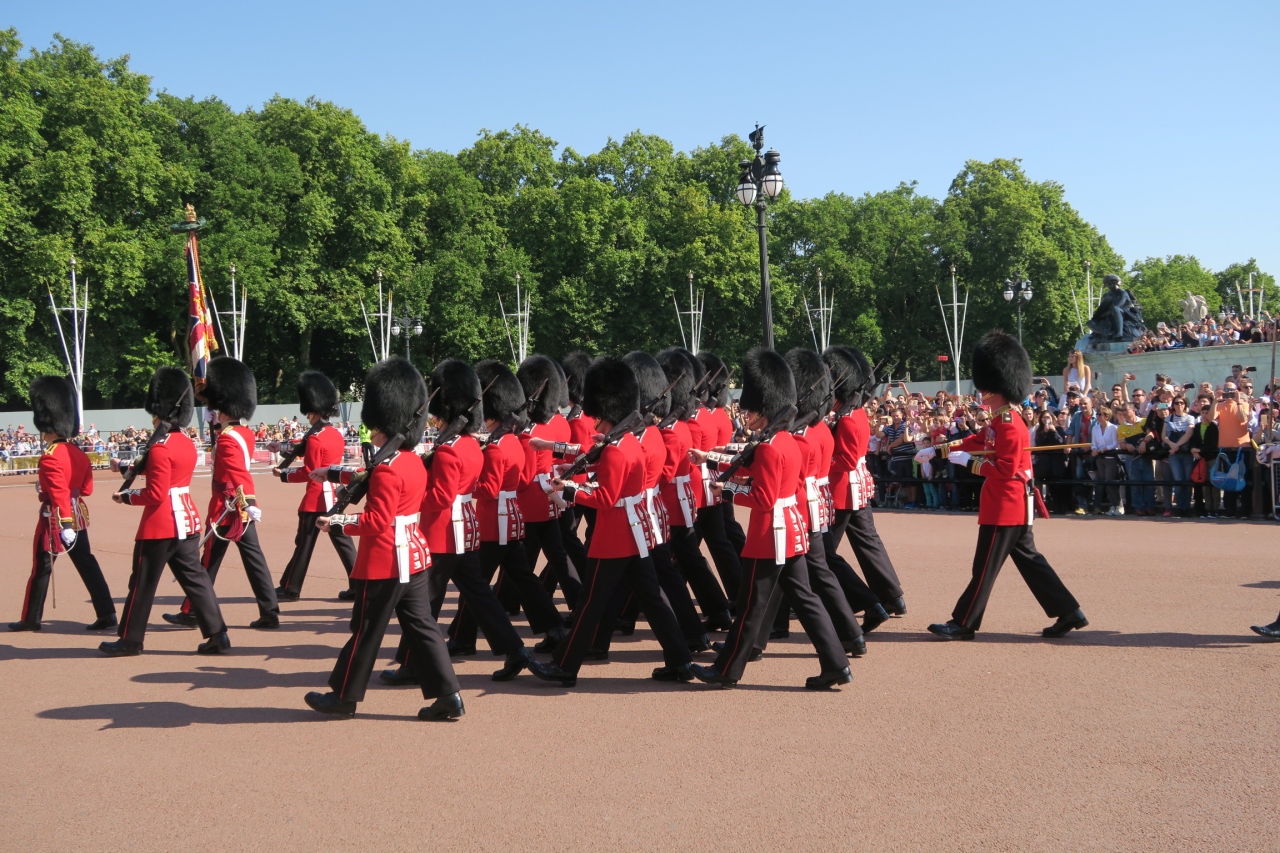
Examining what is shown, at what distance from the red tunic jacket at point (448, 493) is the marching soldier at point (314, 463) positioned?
99.2 inches

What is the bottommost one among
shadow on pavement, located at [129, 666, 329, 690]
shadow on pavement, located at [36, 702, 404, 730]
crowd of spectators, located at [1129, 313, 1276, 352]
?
shadow on pavement, located at [129, 666, 329, 690]

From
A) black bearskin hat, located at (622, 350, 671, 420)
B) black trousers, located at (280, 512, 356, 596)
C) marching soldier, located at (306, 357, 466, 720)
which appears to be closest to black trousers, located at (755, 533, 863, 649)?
black bearskin hat, located at (622, 350, 671, 420)

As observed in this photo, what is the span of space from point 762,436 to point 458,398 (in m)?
1.63

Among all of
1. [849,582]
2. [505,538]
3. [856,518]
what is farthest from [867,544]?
[505,538]

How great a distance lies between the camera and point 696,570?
7.26 meters

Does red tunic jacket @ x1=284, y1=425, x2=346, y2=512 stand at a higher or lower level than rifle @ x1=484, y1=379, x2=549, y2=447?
lower

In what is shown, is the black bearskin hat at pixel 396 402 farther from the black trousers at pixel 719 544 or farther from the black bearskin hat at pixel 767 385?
the black trousers at pixel 719 544

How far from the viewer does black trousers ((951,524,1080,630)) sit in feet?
22.1

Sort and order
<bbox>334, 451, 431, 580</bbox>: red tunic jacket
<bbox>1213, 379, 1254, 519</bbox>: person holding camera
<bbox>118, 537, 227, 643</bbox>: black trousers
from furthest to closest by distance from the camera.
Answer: <bbox>1213, 379, 1254, 519</bbox>: person holding camera → <bbox>118, 537, 227, 643</bbox>: black trousers → <bbox>334, 451, 431, 580</bbox>: red tunic jacket

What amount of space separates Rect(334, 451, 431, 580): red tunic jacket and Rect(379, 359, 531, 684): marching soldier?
50 centimetres

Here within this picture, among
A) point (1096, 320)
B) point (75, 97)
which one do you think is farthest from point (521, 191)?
point (1096, 320)

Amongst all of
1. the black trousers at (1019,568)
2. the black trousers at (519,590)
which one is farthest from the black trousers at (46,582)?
the black trousers at (1019,568)

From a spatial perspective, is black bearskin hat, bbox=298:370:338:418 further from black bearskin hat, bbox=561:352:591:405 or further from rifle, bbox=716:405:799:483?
rifle, bbox=716:405:799:483

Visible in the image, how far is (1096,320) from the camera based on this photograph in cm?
2527
